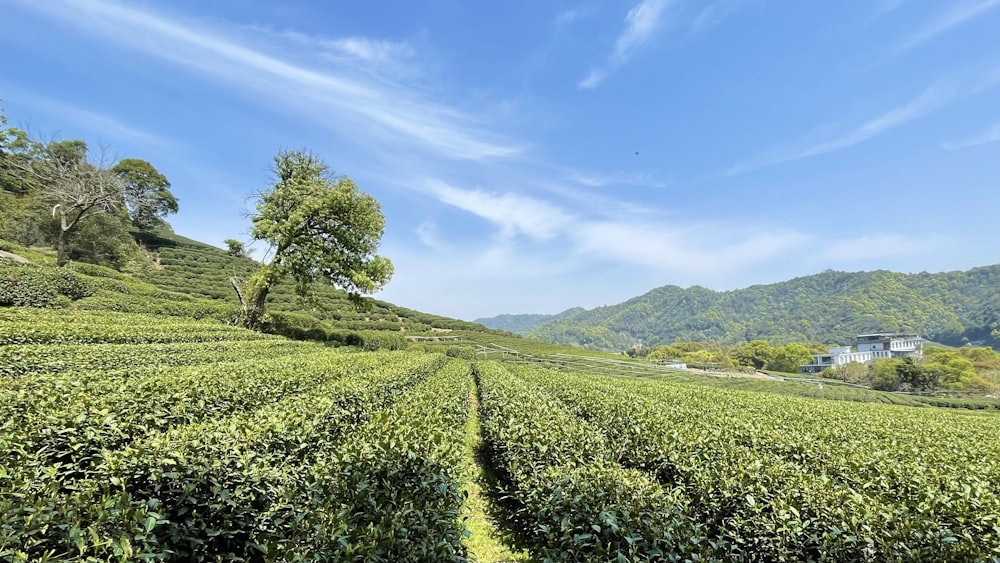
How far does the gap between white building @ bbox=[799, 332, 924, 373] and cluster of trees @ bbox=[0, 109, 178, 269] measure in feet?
394

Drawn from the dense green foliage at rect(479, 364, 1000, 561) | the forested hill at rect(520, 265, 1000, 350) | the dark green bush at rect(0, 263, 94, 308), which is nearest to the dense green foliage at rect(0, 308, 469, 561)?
the dense green foliage at rect(479, 364, 1000, 561)

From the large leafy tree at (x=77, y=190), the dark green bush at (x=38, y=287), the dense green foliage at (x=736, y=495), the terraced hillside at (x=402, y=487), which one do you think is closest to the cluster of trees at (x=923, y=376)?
the dense green foliage at (x=736, y=495)

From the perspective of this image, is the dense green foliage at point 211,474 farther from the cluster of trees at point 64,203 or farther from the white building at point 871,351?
the white building at point 871,351

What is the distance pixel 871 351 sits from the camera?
105m

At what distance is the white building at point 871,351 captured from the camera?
94469 mm

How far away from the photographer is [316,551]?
2568mm

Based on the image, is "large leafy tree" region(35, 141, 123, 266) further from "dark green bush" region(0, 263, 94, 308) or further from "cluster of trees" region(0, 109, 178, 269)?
"dark green bush" region(0, 263, 94, 308)

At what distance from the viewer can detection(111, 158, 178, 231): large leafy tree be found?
56.0 m

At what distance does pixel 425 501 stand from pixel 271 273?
21.9 m

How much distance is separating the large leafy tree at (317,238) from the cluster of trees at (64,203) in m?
12.5

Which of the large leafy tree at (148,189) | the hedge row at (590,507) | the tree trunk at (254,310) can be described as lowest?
the hedge row at (590,507)

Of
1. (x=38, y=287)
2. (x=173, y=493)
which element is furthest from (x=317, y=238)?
(x=173, y=493)

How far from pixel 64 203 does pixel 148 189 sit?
40.8 meters

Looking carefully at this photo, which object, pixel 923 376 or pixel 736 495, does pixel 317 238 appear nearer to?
pixel 736 495
